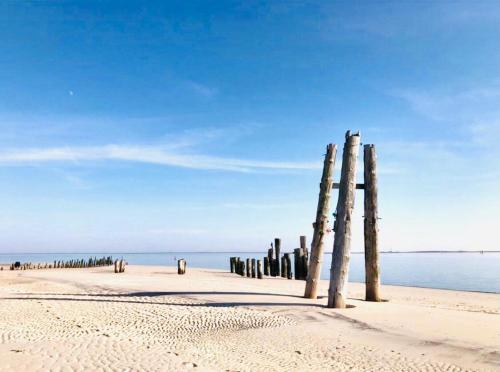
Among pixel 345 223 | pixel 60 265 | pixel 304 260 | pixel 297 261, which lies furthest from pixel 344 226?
pixel 60 265

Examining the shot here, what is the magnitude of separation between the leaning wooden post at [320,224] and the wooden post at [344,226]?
1188 mm

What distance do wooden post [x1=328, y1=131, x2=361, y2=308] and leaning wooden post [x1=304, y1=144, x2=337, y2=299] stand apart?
1.19 meters

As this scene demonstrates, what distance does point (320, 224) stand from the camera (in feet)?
43.0

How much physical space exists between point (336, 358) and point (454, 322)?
3.59m

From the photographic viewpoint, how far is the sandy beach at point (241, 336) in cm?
680

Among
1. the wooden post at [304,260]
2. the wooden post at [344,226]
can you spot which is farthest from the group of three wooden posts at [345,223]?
the wooden post at [304,260]

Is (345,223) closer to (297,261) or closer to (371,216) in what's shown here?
(371,216)

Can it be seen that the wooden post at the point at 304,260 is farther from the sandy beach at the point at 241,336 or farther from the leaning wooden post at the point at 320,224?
the sandy beach at the point at 241,336

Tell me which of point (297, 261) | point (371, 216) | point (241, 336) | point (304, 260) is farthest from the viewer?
point (297, 261)

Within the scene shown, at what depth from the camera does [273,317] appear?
33.4ft

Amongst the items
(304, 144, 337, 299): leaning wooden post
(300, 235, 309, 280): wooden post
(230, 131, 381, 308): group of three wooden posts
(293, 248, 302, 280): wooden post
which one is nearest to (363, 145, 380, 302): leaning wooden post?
(230, 131, 381, 308): group of three wooden posts

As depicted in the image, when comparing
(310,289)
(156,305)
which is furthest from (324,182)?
(156,305)

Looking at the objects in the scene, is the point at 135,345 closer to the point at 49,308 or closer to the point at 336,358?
the point at 336,358

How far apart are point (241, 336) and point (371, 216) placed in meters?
5.67
